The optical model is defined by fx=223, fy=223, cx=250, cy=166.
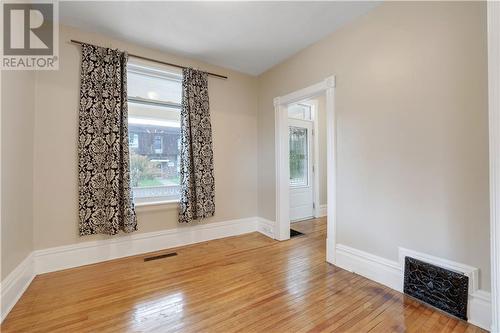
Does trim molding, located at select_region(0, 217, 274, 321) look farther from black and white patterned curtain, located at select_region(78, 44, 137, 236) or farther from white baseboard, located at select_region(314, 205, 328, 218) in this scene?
white baseboard, located at select_region(314, 205, 328, 218)

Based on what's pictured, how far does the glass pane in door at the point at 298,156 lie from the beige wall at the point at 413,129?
1949 mm

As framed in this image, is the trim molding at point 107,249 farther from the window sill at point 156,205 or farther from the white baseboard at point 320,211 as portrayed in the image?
the white baseboard at point 320,211

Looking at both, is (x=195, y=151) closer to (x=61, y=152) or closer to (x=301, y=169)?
(x=61, y=152)

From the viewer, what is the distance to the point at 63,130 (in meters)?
2.50

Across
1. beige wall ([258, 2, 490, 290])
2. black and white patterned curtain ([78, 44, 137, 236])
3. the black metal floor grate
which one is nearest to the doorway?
the black metal floor grate

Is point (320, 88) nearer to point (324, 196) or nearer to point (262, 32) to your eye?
point (262, 32)

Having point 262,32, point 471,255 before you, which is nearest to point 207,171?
point 262,32

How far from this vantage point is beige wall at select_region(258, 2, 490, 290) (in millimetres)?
1639

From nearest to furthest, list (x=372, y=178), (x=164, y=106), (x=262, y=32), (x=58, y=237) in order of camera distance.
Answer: (x=372, y=178), (x=58, y=237), (x=262, y=32), (x=164, y=106)

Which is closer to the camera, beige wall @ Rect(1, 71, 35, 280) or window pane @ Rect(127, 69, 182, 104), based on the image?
beige wall @ Rect(1, 71, 35, 280)

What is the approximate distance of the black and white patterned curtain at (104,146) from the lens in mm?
2547

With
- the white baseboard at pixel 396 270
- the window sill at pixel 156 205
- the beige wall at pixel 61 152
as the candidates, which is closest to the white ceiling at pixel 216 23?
the beige wall at pixel 61 152

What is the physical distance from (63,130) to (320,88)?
3.03m

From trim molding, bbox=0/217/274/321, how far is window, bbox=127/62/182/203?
1.77ft
